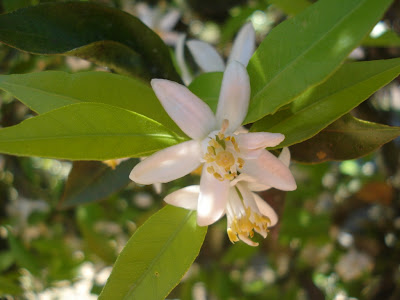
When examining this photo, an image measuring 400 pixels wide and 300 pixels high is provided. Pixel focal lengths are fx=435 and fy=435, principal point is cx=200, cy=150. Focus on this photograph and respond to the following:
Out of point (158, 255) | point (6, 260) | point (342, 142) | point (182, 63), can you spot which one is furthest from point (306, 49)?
point (6, 260)

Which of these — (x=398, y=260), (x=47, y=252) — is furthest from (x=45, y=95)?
(x=398, y=260)

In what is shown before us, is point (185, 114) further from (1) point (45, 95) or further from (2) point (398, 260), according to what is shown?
(2) point (398, 260)

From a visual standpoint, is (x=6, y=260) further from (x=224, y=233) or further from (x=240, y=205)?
(x=240, y=205)

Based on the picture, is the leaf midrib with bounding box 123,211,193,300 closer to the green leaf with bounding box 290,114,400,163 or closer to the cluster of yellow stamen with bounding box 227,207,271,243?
the cluster of yellow stamen with bounding box 227,207,271,243

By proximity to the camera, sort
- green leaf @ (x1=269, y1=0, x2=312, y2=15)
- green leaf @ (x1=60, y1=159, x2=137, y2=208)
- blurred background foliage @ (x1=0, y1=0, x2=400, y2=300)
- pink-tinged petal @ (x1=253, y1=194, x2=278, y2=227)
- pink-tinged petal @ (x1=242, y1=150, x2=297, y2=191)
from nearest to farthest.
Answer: pink-tinged petal @ (x1=242, y1=150, x2=297, y2=191) < pink-tinged petal @ (x1=253, y1=194, x2=278, y2=227) < green leaf @ (x1=60, y1=159, x2=137, y2=208) < green leaf @ (x1=269, y1=0, x2=312, y2=15) < blurred background foliage @ (x1=0, y1=0, x2=400, y2=300)

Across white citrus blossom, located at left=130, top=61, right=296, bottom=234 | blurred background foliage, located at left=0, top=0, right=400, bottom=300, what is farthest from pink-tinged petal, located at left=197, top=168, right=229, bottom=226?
blurred background foliage, located at left=0, top=0, right=400, bottom=300

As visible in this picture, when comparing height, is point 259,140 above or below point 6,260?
below
